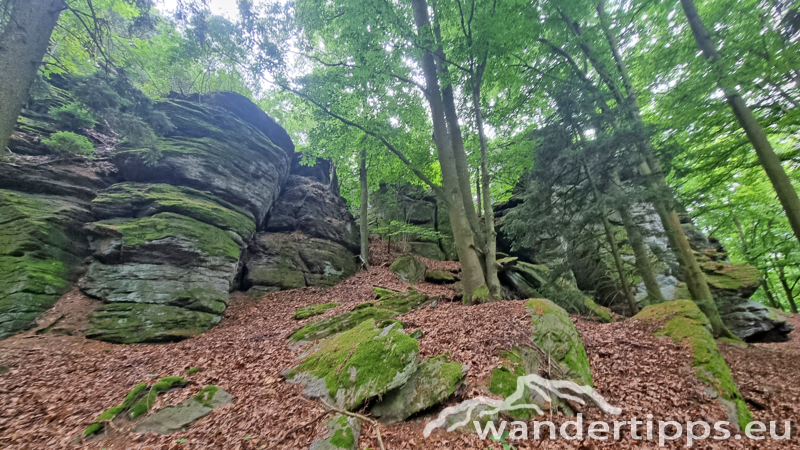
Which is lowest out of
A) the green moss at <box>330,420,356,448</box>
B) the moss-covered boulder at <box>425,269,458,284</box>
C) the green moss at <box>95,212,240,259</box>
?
the green moss at <box>330,420,356,448</box>

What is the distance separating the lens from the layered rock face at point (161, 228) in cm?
779

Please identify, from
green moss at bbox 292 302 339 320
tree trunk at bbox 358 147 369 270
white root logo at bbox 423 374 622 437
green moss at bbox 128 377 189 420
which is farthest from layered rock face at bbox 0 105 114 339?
tree trunk at bbox 358 147 369 270

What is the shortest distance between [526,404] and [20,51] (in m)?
10.4

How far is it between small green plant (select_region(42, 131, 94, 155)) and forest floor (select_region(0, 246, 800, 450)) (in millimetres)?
5793

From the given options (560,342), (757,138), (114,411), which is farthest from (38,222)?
(757,138)

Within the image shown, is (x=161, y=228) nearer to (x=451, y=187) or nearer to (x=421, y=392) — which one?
(x=451, y=187)

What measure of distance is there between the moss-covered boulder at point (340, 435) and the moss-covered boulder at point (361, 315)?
3103 millimetres

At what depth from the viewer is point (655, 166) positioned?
8.24 meters

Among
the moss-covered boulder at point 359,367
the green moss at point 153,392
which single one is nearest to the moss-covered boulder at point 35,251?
the green moss at point 153,392

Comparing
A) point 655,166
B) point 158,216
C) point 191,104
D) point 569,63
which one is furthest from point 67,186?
point 655,166

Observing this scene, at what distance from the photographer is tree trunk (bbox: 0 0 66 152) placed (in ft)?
16.4

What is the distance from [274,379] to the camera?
217 inches

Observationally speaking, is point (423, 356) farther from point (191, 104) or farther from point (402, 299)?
point (191, 104)

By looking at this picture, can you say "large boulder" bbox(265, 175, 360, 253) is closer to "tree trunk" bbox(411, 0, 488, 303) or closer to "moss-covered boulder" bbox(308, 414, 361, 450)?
"tree trunk" bbox(411, 0, 488, 303)
